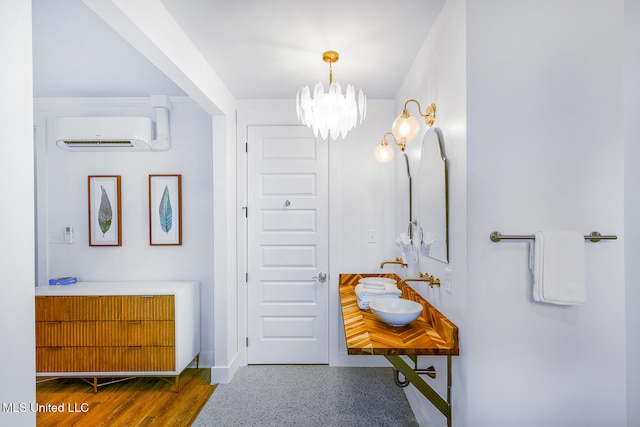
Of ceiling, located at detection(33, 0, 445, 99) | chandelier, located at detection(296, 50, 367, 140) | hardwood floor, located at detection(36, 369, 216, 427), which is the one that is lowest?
hardwood floor, located at detection(36, 369, 216, 427)

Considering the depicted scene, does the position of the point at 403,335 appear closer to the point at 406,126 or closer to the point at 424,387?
the point at 424,387

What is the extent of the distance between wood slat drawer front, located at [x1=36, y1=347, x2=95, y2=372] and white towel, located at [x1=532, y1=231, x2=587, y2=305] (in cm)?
304

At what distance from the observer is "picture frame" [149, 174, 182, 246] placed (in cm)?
294

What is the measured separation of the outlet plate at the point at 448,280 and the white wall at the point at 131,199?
2.10 metres

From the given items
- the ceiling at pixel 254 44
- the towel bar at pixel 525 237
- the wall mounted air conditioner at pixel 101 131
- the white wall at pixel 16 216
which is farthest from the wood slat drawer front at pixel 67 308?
the towel bar at pixel 525 237

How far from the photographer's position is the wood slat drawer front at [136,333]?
2513 millimetres

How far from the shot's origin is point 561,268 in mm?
1323

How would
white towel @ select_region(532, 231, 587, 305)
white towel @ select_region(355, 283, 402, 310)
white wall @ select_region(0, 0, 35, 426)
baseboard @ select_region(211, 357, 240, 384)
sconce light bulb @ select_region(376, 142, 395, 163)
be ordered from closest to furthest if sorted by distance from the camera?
white wall @ select_region(0, 0, 35, 426) < white towel @ select_region(532, 231, 587, 305) < white towel @ select_region(355, 283, 402, 310) < sconce light bulb @ select_region(376, 142, 395, 163) < baseboard @ select_region(211, 357, 240, 384)

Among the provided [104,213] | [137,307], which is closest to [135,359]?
[137,307]

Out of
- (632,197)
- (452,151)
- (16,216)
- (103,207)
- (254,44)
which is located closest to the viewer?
(16,216)

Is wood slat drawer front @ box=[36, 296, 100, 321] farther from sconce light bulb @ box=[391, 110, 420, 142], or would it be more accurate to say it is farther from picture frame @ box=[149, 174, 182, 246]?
sconce light bulb @ box=[391, 110, 420, 142]

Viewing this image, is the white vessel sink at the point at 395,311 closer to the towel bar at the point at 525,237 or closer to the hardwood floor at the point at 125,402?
the towel bar at the point at 525,237

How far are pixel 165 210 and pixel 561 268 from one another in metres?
2.91

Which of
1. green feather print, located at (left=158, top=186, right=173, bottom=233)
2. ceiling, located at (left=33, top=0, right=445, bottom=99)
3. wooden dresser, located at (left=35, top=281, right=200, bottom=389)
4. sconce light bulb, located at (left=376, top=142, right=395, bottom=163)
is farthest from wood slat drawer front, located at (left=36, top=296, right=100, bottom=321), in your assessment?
sconce light bulb, located at (left=376, top=142, right=395, bottom=163)
